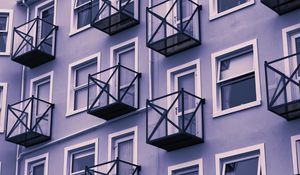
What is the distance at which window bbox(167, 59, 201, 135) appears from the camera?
28.1 m

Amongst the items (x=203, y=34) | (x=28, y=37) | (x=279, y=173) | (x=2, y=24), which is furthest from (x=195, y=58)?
(x=2, y=24)

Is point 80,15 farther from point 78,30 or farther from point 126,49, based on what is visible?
point 126,49

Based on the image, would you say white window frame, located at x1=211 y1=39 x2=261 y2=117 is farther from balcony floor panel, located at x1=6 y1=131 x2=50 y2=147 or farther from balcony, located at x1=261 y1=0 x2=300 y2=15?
balcony floor panel, located at x1=6 y1=131 x2=50 y2=147

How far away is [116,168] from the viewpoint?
29.6 meters

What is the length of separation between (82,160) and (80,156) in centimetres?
17

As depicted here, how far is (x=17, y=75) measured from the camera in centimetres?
3609

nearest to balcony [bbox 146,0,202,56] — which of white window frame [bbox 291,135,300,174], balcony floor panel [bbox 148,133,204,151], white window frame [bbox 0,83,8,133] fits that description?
balcony floor panel [bbox 148,133,204,151]

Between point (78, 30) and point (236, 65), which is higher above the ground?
point (78, 30)

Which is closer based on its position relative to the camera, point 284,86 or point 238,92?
point 284,86

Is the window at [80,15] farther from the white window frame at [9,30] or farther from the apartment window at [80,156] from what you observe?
the apartment window at [80,156]

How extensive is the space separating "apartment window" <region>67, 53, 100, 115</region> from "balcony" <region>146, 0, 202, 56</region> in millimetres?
3507

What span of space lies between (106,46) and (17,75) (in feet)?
16.7

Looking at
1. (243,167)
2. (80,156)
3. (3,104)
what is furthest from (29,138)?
(243,167)

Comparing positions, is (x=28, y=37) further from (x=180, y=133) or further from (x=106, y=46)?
(x=180, y=133)
